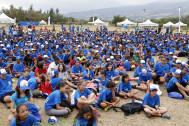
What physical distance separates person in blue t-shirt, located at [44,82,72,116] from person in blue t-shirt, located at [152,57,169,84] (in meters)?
4.18

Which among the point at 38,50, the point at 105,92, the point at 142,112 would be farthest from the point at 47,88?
the point at 38,50

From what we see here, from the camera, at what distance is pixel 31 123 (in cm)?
346

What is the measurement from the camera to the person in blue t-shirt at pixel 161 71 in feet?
23.8

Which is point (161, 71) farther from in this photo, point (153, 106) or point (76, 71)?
point (76, 71)

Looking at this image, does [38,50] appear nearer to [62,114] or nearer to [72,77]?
[72,77]

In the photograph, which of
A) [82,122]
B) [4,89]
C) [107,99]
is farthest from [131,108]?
[4,89]

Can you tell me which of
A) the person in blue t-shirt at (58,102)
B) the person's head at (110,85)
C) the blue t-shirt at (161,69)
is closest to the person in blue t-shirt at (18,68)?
the person in blue t-shirt at (58,102)

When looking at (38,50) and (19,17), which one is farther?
(19,17)

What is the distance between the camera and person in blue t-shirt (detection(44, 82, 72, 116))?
4488 mm

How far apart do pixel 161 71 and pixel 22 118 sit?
18.9 ft

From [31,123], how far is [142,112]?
121 inches

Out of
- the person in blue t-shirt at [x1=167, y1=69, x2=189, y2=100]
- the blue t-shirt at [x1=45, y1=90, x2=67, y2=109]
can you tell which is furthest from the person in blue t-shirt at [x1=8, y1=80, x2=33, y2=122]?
the person in blue t-shirt at [x1=167, y1=69, x2=189, y2=100]

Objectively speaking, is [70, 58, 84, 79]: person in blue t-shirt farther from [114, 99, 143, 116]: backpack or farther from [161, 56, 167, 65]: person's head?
[161, 56, 167, 65]: person's head

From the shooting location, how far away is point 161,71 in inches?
288
